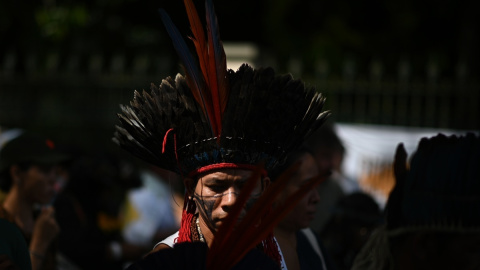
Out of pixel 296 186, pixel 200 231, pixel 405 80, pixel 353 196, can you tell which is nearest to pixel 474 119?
pixel 405 80

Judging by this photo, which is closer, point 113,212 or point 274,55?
point 113,212

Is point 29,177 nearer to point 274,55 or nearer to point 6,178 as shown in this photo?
point 6,178

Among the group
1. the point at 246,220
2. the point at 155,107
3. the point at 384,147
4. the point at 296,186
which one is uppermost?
the point at 155,107

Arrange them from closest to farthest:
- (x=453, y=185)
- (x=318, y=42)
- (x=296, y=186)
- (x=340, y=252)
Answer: (x=453, y=185)
(x=296, y=186)
(x=340, y=252)
(x=318, y=42)

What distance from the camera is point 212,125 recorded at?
3129 mm

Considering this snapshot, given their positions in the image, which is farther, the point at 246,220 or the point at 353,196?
the point at 353,196

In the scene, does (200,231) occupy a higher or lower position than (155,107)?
lower

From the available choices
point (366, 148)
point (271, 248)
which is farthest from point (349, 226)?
point (366, 148)

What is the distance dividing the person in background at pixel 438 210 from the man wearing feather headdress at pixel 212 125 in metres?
0.54

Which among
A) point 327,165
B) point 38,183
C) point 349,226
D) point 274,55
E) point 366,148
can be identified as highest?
point 38,183

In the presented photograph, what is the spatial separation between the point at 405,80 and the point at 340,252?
5863 mm

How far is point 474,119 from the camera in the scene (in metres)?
10.7

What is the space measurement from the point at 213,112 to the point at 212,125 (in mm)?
49

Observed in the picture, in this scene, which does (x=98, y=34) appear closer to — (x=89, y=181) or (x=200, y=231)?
(x=89, y=181)
